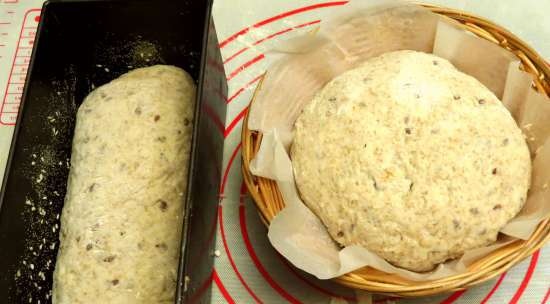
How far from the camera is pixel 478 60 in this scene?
1100 mm

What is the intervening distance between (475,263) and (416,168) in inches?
7.2

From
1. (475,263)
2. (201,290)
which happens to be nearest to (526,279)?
(475,263)

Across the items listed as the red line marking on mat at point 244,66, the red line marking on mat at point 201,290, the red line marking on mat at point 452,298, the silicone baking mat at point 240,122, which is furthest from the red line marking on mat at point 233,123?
the red line marking on mat at point 452,298

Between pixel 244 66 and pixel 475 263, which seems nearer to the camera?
pixel 475 263

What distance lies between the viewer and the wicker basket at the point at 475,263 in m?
0.90

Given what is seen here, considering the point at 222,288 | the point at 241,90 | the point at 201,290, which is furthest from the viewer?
the point at 241,90

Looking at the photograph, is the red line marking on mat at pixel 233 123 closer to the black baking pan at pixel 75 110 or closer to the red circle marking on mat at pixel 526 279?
the black baking pan at pixel 75 110

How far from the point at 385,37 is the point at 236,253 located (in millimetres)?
558

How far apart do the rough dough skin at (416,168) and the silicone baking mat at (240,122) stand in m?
0.20

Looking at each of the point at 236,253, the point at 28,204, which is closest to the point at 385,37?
the point at 236,253

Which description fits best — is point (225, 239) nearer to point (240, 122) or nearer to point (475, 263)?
point (240, 122)

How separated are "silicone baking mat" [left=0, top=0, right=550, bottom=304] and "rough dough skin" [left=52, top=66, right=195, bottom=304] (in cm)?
13

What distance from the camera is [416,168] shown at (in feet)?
3.14

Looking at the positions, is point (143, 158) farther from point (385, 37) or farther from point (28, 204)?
point (385, 37)
